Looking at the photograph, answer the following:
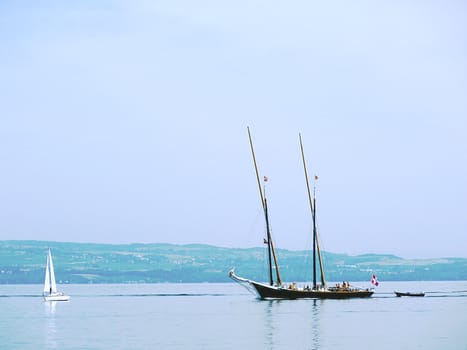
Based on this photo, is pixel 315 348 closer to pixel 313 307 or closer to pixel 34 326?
pixel 34 326

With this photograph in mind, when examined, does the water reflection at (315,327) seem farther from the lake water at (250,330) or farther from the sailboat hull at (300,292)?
the sailboat hull at (300,292)

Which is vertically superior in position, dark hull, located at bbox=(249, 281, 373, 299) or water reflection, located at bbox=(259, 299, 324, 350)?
dark hull, located at bbox=(249, 281, 373, 299)

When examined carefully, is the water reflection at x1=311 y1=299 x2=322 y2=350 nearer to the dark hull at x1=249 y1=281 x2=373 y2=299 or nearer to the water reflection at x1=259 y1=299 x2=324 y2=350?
the water reflection at x1=259 y1=299 x2=324 y2=350

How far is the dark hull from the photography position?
6934 inches

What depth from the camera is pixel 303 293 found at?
17712 centimetres

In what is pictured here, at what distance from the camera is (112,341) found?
104 metres

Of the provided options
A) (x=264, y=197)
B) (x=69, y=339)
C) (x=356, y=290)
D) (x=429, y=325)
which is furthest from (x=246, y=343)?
(x=356, y=290)

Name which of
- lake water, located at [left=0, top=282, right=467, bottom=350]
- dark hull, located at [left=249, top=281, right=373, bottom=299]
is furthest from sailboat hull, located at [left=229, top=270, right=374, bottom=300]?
lake water, located at [left=0, top=282, right=467, bottom=350]

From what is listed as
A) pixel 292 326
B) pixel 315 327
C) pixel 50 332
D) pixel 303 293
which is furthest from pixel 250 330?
pixel 303 293

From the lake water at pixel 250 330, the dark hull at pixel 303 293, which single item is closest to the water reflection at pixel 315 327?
the lake water at pixel 250 330

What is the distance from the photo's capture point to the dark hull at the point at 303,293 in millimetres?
176125

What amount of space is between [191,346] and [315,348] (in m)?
12.3

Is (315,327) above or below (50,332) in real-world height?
below

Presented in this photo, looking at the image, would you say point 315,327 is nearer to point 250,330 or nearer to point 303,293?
point 250,330
